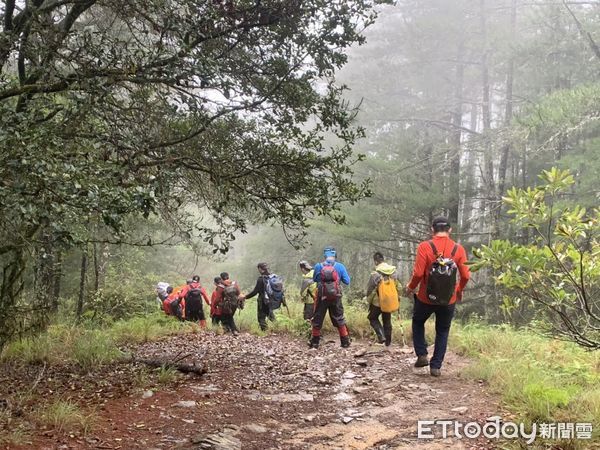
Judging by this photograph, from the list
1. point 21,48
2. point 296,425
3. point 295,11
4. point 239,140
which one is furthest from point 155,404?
point 295,11

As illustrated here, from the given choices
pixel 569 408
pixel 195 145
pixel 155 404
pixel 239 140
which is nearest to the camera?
pixel 569 408

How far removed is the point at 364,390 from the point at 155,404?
98.5 inches

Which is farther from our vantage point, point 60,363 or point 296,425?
point 60,363

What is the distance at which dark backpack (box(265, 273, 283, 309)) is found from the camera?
11.1m

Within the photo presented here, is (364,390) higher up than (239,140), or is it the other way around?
(239,140)

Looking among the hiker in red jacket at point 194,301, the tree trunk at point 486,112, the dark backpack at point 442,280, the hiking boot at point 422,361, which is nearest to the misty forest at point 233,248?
the dark backpack at point 442,280

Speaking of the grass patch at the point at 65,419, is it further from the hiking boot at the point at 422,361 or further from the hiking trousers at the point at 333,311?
the hiking trousers at the point at 333,311

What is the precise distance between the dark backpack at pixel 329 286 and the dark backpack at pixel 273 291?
9.31 ft

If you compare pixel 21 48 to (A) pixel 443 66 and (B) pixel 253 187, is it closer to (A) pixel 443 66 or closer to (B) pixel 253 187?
(B) pixel 253 187

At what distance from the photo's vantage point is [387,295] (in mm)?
8641

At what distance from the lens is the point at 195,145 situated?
5.79 meters

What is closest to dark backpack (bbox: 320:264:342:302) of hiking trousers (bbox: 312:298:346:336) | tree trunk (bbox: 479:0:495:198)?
hiking trousers (bbox: 312:298:346:336)

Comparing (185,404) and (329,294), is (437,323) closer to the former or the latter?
(329,294)

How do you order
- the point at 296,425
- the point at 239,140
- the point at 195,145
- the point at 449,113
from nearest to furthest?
→ the point at 296,425 < the point at 195,145 < the point at 239,140 < the point at 449,113
